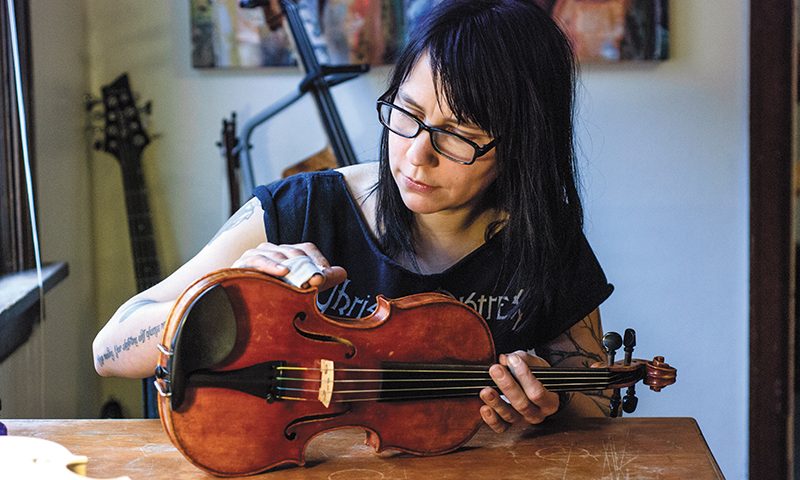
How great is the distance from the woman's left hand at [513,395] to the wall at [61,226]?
4.08ft

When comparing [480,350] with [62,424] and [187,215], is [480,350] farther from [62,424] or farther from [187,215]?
[187,215]

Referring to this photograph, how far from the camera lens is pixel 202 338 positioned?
2.88 feet

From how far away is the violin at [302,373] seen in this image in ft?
2.88

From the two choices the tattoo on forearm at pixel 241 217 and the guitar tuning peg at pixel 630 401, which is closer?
the guitar tuning peg at pixel 630 401

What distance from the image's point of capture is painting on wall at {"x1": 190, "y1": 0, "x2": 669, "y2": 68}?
2559 millimetres

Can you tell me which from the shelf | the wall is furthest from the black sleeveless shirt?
the wall

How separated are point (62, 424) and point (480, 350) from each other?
503 millimetres

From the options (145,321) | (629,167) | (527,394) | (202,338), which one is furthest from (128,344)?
(629,167)

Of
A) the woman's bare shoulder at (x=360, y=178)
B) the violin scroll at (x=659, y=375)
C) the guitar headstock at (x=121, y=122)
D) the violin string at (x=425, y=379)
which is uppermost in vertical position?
the guitar headstock at (x=121, y=122)

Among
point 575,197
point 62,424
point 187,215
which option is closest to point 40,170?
point 187,215

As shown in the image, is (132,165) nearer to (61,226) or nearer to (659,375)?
(61,226)

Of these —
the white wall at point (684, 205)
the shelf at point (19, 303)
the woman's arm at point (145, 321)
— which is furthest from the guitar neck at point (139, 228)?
the woman's arm at point (145, 321)

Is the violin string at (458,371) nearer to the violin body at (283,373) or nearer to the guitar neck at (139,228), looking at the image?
the violin body at (283,373)

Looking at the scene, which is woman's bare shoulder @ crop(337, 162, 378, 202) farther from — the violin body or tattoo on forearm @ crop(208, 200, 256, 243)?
the violin body
